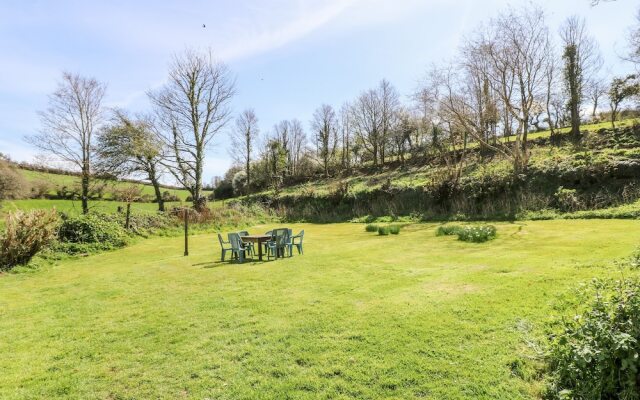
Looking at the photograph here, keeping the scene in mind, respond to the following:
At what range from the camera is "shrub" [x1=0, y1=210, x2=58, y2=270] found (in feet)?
37.2

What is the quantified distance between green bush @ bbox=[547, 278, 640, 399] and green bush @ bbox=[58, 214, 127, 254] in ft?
53.1

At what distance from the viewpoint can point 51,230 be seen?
42.3 feet

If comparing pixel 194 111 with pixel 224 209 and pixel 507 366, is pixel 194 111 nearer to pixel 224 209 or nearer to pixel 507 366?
pixel 224 209

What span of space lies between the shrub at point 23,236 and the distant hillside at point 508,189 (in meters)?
17.0

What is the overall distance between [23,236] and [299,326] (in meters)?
11.5

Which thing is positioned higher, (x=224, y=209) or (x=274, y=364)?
(x=224, y=209)

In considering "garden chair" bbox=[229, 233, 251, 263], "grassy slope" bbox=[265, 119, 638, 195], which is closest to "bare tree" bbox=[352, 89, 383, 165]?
"grassy slope" bbox=[265, 119, 638, 195]

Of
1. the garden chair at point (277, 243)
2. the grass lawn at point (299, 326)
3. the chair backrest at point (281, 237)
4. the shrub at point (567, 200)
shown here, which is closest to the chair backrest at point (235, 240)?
the garden chair at point (277, 243)

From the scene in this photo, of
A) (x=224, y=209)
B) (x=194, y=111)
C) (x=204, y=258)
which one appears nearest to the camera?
(x=204, y=258)

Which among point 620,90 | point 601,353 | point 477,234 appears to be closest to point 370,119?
point 620,90

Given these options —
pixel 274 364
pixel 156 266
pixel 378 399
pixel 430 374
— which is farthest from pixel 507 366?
pixel 156 266

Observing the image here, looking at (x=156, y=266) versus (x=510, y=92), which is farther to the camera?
(x=510, y=92)

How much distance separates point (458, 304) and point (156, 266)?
31.0ft

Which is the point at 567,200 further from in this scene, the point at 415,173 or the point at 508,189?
the point at 415,173
